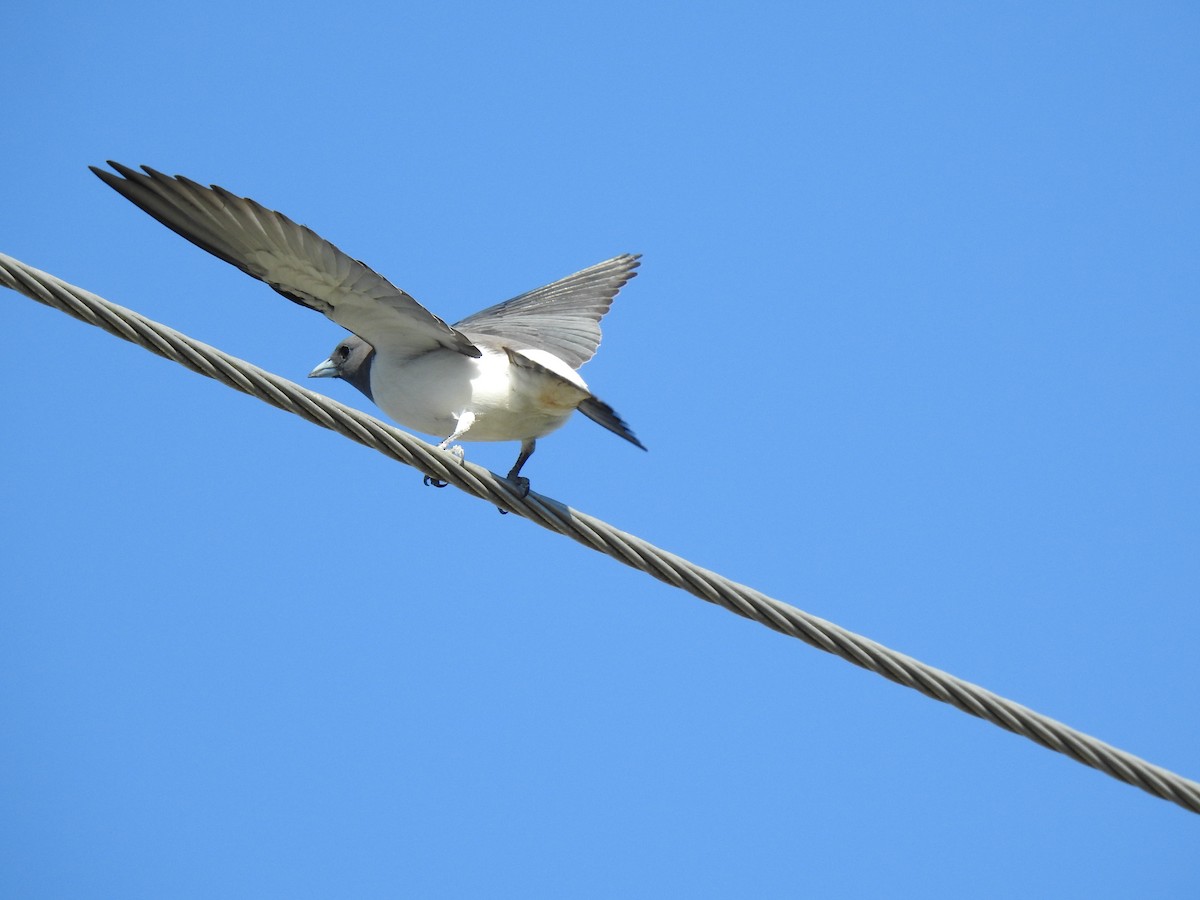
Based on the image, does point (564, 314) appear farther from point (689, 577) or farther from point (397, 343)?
point (689, 577)

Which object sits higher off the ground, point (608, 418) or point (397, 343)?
point (608, 418)

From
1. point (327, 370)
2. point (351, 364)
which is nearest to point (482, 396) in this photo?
point (351, 364)

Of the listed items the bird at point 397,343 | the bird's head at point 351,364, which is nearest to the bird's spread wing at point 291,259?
the bird at point 397,343

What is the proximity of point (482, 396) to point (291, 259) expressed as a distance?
1063 mm

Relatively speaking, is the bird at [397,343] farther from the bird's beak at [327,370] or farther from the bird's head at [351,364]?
the bird's beak at [327,370]

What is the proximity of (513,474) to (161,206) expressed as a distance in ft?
6.31

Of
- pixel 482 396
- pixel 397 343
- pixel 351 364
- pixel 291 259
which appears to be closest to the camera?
pixel 291 259

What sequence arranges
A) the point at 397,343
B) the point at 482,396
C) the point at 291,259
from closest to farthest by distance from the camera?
the point at 291,259 → the point at 482,396 → the point at 397,343

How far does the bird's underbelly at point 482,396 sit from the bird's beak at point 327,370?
0.94 meters

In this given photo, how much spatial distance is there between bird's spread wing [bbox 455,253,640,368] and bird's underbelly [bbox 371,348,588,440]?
69cm

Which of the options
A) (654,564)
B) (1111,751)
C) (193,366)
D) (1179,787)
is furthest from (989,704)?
(193,366)

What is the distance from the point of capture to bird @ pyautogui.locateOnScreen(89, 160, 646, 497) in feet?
17.6

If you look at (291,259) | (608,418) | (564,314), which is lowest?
(291,259)

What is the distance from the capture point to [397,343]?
6.24 metres
